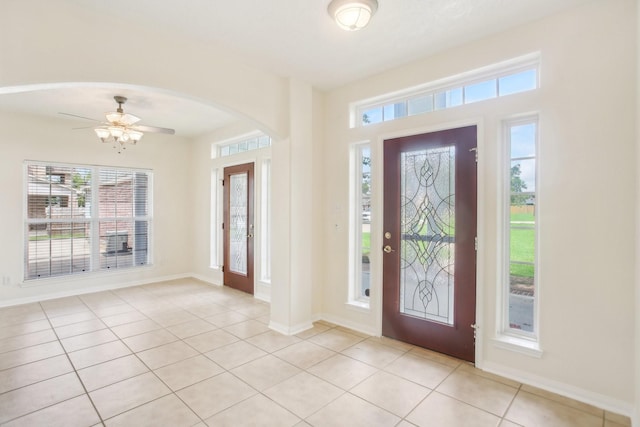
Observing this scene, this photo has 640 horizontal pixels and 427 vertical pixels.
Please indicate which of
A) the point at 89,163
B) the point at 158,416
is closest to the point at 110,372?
the point at 158,416

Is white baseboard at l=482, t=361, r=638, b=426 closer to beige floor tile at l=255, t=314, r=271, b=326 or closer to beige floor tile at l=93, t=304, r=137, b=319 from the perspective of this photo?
beige floor tile at l=255, t=314, r=271, b=326

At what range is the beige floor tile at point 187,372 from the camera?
261cm

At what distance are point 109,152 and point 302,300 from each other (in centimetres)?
432

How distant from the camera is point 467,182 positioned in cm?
293

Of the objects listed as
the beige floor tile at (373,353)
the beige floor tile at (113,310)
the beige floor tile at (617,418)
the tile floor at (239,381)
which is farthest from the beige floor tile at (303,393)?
the beige floor tile at (113,310)

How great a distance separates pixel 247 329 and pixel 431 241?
2.28 m

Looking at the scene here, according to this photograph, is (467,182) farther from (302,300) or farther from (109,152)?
(109,152)

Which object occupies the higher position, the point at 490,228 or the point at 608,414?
the point at 490,228

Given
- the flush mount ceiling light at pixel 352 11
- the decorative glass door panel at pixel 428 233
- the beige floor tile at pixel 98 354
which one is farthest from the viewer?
the decorative glass door panel at pixel 428 233

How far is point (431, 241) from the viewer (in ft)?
10.5

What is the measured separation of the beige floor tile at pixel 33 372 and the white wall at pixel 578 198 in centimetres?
364

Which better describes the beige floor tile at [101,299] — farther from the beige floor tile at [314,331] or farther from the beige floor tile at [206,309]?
the beige floor tile at [314,331]

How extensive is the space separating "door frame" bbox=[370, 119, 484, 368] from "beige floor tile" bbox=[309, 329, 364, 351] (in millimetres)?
303

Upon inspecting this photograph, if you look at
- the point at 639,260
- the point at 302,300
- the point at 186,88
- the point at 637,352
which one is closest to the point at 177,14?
the point at 186,88
